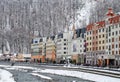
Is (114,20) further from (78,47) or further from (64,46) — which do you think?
(64,46)

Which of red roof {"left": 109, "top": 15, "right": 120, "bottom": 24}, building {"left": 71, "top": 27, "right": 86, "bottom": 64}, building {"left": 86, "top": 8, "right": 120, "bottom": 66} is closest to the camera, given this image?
red roof {"left": 109, "top": 15, "right": 120, "bottom": 24}

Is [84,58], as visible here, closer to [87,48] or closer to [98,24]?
[87,48]

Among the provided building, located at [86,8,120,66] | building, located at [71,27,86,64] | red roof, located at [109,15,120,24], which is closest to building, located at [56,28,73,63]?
building, located at [71,27,86,64]

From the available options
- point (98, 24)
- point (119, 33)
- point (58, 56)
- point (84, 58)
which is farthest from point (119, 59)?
point (58, 56)

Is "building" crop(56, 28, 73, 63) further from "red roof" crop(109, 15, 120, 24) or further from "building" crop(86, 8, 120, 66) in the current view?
"red roof" crop(109, 15, 120, 24)

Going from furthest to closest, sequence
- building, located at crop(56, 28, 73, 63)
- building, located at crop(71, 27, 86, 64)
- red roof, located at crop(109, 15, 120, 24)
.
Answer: building, located at crop(56, 28, 73, 63) → building, located at crop(71, 27, 86, 64) → red roof, located at crop(109, 15, 120, 24)

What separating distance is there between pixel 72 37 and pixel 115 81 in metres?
120

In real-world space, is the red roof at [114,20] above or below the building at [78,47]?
above

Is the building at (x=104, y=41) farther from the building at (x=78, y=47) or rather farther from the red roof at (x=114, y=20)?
the building at (x=78, y=47)

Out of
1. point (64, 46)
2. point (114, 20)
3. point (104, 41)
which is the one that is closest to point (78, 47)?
point (64, 46)

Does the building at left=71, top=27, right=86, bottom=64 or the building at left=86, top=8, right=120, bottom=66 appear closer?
the building at left=86, top=8, right=120, bottom=66

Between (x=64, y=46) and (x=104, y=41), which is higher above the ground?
(x=64, y=46)

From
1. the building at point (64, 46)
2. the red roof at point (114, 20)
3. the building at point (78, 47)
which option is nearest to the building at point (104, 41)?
the red roof at point (114, 20)

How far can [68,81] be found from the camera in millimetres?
66562
